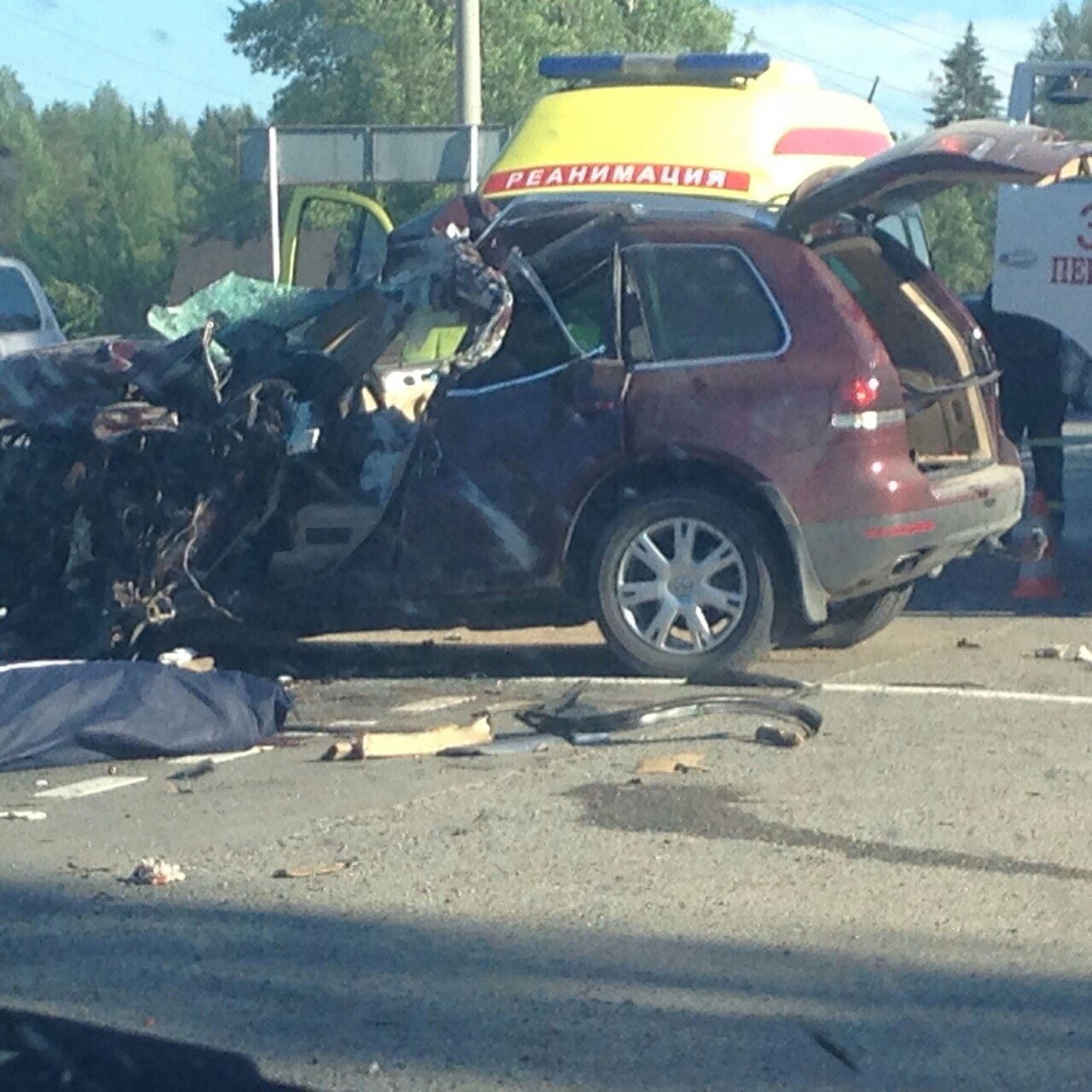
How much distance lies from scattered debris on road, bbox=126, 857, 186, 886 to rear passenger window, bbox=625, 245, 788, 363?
3.53 meters

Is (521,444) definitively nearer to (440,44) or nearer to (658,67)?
(658,67)

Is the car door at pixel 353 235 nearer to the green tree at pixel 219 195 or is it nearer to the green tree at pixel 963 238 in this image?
the green tree at pixel 963 238

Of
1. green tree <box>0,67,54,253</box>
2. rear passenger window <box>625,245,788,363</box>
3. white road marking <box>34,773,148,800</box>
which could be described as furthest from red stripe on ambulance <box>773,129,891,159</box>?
green tree <box>0,67,54,253</box>

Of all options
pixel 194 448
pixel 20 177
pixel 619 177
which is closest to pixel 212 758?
pixel 194 448

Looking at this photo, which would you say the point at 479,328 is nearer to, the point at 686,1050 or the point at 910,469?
the point at 910,469

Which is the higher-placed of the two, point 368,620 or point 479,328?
point 479,328

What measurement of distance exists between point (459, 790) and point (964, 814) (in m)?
1.60

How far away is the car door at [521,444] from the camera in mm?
8953

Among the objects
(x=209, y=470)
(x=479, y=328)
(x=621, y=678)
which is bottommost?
(x=621, y=678)

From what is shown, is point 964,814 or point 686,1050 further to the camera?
point 964,814

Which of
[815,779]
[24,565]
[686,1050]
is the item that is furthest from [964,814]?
[24,565]

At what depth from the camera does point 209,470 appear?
9.15m

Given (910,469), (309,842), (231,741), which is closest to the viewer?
(309,842)

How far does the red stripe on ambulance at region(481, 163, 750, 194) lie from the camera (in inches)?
504
